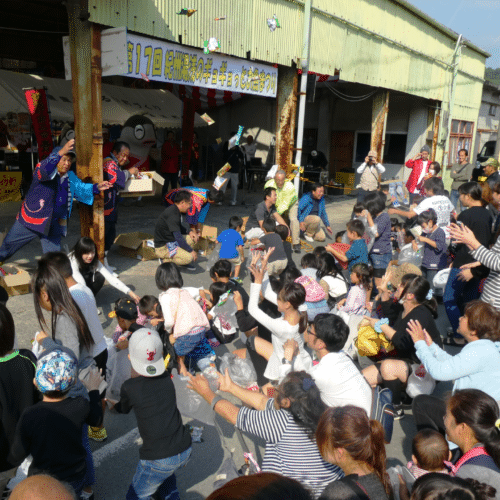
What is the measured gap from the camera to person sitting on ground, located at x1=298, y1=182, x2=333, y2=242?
966 centimetres

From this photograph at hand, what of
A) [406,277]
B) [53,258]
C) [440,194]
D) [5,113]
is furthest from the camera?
[5,113]

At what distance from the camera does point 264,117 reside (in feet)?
62.4

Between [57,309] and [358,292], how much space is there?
3330 millimetres

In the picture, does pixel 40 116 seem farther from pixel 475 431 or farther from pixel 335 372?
pixel 475 431

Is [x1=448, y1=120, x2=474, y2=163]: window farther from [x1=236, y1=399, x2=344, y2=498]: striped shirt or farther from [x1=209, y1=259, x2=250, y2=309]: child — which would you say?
[x1=236, y1=399, x2=344, y2=498]: striped shirt

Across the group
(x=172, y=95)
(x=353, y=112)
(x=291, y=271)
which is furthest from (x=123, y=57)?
(x=353, y=112)

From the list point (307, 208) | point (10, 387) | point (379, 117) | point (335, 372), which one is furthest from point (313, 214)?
point (10, 387)

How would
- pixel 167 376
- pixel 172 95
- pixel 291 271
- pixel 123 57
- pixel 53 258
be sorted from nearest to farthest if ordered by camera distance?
pixel 167 376
pixel 53 258
pixel 291 271
pixel 123 57
pixel 172 95

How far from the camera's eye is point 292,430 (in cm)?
258

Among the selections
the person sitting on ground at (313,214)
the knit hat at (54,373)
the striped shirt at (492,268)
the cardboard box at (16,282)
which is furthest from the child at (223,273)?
the person sitting on ground at (313,214)

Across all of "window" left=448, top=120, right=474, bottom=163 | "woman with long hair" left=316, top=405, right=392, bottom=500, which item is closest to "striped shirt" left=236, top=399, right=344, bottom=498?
"woman with long hair" left=316, top=405, right=392, bottom=500

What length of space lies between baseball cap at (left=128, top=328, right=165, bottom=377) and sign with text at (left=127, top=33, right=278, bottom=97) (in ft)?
16.2

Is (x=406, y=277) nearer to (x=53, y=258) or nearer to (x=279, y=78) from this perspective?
(x=53, y=258)

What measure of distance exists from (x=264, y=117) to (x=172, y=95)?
15.4 ft
